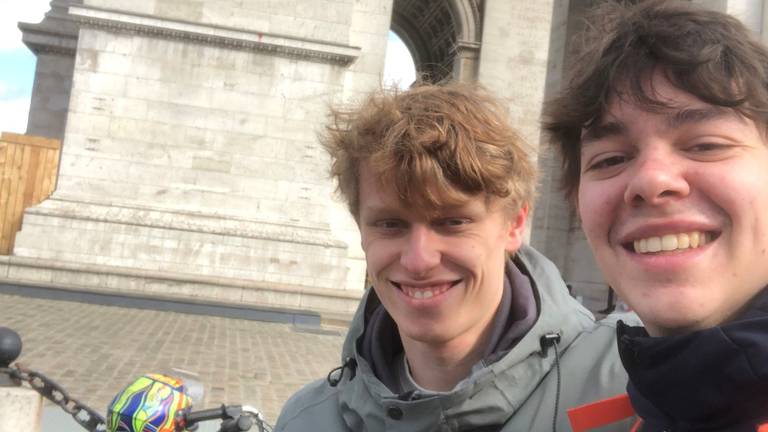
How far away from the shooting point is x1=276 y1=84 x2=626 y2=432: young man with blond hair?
1593 millimetres

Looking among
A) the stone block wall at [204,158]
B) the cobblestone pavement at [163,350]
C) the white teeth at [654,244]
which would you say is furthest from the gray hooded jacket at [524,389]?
the stone block wall at [204,158]

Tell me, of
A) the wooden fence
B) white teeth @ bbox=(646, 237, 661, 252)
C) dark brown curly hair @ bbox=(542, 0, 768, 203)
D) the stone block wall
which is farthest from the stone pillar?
white teeth @ bbox=(646, 237, 661, 252)

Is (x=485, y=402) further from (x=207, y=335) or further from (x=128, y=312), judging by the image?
(x=128, y=312)

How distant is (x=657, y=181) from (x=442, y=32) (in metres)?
21.5

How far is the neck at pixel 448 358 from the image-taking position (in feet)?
5.72

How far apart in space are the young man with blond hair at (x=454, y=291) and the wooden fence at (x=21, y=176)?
12.4m

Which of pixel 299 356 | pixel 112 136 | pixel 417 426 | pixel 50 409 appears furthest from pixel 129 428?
pixel 112 136

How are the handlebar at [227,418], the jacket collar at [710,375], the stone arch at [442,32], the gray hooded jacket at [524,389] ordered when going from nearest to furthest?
the jacket collar at [710,375] → the gray hooded jacket at [524,389] → the handlebar at [227,418] → the stone arch at [442,32]

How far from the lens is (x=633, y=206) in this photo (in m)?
1.30

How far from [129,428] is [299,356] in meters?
6.48

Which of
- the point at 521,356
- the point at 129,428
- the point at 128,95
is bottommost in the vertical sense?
the point at 129,428

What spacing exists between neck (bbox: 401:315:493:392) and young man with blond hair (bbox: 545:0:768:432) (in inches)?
19.0

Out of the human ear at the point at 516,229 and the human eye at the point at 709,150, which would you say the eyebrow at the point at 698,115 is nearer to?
the human eye at the point at 709,150

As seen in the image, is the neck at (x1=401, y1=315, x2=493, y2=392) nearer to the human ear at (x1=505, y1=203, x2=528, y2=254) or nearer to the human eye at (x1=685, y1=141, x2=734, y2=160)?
the human ear at (x1=505, y1=203, x2=528, y2=254)
